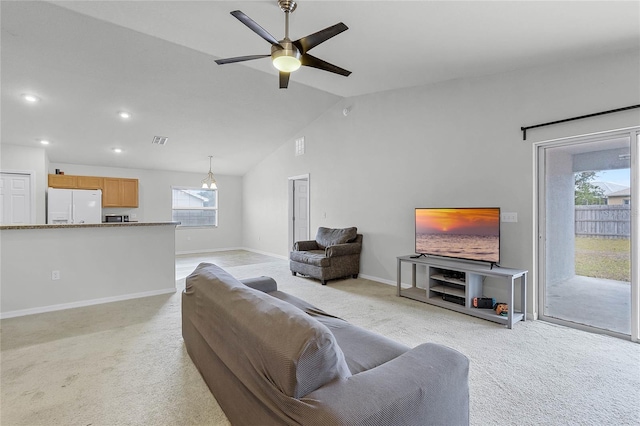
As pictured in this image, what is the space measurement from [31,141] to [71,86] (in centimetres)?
248

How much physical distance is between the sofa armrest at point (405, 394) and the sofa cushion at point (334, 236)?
3.83 metres

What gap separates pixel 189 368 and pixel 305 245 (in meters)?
3.46

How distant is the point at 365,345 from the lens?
161 cm

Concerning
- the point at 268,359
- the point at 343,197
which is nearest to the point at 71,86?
the point at 343,197

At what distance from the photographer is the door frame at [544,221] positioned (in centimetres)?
268

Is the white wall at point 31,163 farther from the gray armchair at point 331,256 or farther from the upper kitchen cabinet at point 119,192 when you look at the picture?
the gray armchair at point 331,256

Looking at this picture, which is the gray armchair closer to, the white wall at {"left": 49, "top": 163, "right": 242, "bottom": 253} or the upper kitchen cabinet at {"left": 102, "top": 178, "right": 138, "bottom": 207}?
the white wall at {"left": 49, "top": 163, "right": 242, "bottom": 253}

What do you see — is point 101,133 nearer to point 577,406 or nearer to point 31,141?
point 31,141

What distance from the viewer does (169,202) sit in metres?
8.17

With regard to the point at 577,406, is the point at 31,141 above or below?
above

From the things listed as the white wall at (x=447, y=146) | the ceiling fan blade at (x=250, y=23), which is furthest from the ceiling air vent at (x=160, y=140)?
the ceiling fan blade at (x=250, y=23)

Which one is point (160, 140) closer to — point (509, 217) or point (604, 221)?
point (509, 217)

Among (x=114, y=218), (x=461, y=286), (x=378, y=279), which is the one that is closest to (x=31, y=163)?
(x=114, y=218)

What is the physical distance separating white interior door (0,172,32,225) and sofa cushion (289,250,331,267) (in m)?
5.35
